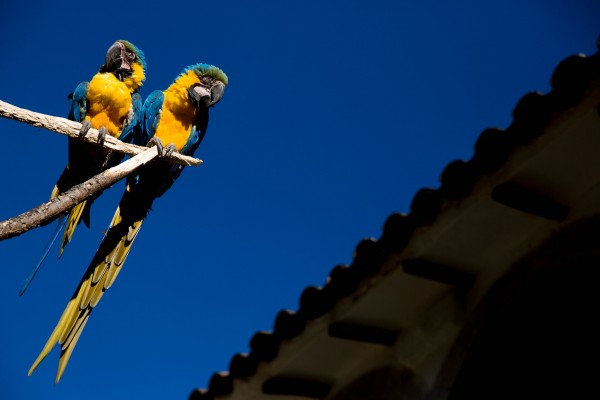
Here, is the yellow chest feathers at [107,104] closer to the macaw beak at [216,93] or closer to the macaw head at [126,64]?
the macaw head at [126,64]

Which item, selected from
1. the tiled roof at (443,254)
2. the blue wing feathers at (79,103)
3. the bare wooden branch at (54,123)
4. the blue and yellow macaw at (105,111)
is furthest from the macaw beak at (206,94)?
the tiled roof at (443,254)

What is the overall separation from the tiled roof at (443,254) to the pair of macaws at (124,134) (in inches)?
86.8

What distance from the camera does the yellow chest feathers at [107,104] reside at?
5301mm

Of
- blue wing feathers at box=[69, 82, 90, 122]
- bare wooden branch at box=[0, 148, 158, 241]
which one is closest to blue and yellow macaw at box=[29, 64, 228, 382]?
bare wooden branch at box=[0, 148, 158, 241]

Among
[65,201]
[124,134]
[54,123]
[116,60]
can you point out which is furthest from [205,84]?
[65,201]

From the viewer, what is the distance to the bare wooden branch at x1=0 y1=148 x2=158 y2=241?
287 centimetres

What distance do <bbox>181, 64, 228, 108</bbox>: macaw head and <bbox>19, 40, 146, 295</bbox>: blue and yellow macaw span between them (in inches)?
22.1

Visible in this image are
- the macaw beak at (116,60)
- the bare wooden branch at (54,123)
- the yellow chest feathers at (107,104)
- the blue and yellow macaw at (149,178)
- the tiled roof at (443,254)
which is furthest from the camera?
the macaw beak at (116,60)

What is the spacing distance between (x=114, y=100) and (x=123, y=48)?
0.67 m

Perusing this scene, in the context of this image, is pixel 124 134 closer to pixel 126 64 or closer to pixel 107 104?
pixel 107 104

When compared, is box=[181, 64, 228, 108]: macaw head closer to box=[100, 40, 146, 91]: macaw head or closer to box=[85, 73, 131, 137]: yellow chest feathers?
box=[100, 40, 146, 91]: macaw head

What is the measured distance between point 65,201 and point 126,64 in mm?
2755

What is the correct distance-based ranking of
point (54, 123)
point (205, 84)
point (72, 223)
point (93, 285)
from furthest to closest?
point (205, 84), point (72, 223), point (93, 285), point (54, 123)

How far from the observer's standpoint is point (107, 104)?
530 centimetres
